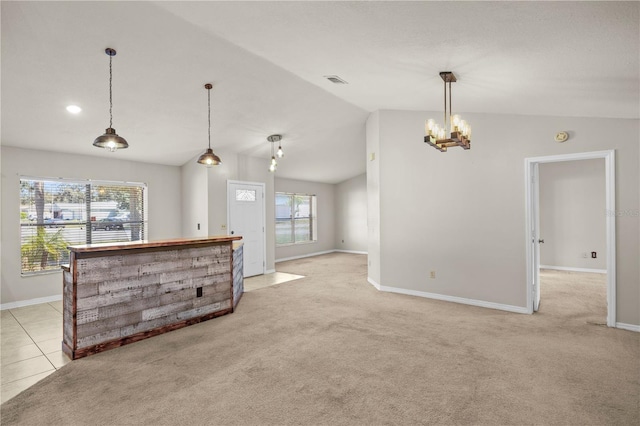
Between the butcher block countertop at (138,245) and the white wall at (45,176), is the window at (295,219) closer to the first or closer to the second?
the white wall at (45,176)

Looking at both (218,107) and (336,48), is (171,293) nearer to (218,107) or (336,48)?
(218,107)

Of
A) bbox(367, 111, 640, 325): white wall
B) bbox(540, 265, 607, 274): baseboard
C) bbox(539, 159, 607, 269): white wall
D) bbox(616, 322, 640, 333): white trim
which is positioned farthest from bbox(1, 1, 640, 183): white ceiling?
bbox(540, 265, 607, 274): baseboard

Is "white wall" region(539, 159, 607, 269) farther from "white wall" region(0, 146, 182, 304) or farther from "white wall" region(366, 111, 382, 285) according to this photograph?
"white wall" region(0, 146, 182, 304)

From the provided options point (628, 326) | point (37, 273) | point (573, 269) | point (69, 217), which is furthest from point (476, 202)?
point (37, 273)

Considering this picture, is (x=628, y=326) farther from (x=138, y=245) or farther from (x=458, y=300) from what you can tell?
(x=138, y=245)

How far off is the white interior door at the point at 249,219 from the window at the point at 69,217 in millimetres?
1646

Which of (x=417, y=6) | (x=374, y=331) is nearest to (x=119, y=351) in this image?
(x=374, y=331)

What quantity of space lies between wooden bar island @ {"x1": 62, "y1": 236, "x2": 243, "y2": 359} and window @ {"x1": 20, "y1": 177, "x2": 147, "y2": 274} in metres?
2.54

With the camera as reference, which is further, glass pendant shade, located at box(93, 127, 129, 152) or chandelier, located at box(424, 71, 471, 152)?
chandelier, located at box(424, 71, 471, 152)

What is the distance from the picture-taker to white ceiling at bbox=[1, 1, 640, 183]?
2332mm

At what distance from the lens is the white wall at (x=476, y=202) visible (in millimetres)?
3598

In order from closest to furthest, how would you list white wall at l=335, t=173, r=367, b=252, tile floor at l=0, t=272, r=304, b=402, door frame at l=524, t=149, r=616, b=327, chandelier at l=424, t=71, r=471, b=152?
tile floor at l=0, t=272, r=304, b=402, chandelier at l=424, t=71, r=471, b=152, door frame at l=524, t=149, r=616, b=327, white wall at l=335, t=173, r=367, b=252

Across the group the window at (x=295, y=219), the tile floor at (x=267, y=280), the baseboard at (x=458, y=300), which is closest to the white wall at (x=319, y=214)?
the window at (x=295, y=219)

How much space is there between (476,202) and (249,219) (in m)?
4.34
